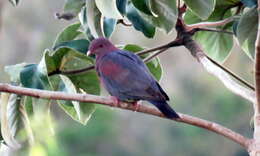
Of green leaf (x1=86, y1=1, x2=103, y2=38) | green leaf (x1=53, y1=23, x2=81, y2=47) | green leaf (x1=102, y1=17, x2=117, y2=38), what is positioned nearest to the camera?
green leaf (x1=86, y1=1, x2=103, y2=38)

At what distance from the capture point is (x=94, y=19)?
210 centimetres

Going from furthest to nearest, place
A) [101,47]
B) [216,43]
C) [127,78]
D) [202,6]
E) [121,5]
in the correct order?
[101,47] → [127,78] → [216,43] → [121,5] → [202,6]

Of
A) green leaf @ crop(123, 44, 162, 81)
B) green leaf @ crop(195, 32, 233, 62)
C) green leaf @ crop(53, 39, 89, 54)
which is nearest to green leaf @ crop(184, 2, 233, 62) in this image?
green leaf @ crop(195, 32, 233, 62)

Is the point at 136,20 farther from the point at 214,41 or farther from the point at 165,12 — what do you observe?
the point at 214,41

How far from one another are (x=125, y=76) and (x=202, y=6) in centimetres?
65

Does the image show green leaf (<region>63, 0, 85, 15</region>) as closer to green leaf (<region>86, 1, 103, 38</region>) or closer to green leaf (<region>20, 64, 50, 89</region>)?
green leaf (<region>86, 1, 103, 38</region>)

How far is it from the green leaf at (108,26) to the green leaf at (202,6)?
0.31 meters

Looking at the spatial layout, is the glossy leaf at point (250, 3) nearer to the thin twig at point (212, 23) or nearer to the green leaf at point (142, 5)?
the thin twig at point (212, 23)

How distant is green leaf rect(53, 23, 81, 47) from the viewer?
2.29 metres

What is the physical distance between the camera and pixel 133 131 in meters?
10.3

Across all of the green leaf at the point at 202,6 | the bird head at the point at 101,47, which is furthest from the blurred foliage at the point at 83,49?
the bird head at the point at 101,47

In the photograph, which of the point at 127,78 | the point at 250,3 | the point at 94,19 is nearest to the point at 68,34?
the point at 94,19

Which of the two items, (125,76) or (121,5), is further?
(125,76)

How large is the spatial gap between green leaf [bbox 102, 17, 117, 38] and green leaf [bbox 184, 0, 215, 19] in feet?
1.01
